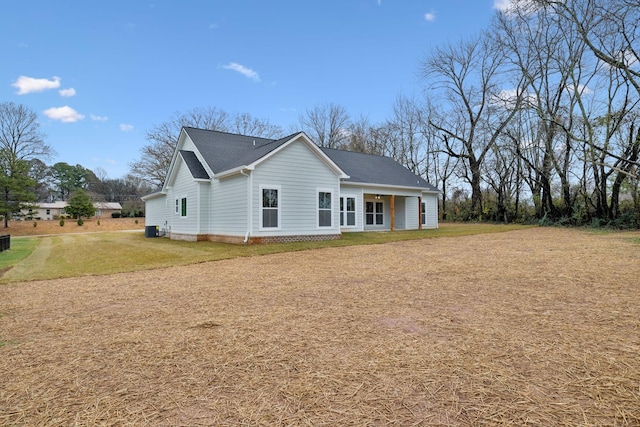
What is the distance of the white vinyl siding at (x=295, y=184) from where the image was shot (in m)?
12.6

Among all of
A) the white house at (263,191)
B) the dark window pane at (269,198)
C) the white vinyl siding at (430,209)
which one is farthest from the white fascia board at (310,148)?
the white vinyl siding at (430,209)

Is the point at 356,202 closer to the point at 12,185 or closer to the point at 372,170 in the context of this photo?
the point at 372,170

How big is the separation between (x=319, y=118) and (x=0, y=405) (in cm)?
3518

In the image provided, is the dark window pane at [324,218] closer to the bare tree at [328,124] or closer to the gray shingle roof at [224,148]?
the gray shingle roof at [224,148]

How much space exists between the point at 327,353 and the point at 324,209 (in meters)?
11.4

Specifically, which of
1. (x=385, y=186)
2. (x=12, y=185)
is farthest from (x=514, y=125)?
(x=12, y=185)

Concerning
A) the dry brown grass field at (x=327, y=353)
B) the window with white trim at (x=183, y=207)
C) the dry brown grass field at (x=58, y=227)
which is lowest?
the dry brown grass field at (x=327, y=353)

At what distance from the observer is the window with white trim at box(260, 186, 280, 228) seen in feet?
41.6

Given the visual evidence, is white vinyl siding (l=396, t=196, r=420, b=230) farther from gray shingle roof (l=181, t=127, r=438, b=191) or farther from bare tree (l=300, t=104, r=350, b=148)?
bare tree (l=300, t=104, r=350, b=148)

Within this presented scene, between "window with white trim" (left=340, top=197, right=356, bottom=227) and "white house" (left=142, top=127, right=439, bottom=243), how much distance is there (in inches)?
2.1

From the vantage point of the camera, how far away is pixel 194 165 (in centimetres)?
1550

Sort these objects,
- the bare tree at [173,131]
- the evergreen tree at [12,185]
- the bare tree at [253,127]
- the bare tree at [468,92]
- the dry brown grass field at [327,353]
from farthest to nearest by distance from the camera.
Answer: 1. the bare tree at [253,127]
2. the bare tree at [173,131]
3. the evergreen tree at [12,185]
4. the bare tree at [468,92]
5. the dry brown grass field at [327,353]

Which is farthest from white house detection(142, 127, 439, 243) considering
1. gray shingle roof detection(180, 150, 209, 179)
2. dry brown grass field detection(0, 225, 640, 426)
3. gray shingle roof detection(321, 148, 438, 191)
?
dry brown grass field detection(0, 225, 640, 426)

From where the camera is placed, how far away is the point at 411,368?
8.71 feet
